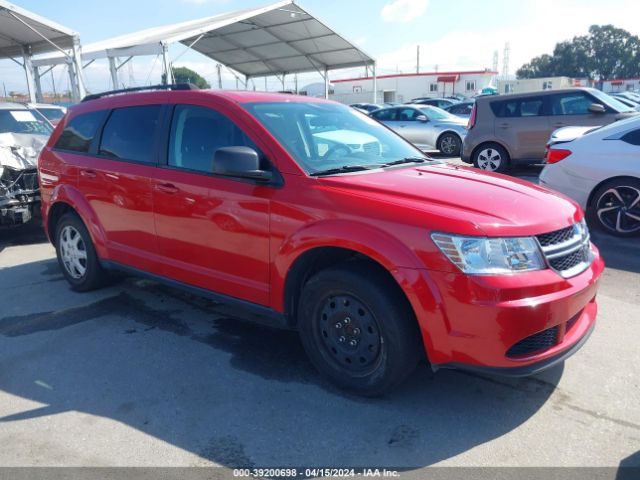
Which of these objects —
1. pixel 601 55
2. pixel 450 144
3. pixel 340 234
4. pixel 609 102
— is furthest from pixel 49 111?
pixel 601 55

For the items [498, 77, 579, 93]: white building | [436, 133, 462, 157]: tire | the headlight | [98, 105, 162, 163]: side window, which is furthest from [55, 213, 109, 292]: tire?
[498, 77, 579, 93]: white building

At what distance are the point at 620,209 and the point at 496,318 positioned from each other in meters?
4.77

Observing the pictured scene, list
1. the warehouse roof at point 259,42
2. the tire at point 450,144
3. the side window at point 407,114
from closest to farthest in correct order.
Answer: the tire at point 450,144 < the side window at point 407,114 < the warehouse roof at point 259,42

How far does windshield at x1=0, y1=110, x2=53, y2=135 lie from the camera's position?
8.52m

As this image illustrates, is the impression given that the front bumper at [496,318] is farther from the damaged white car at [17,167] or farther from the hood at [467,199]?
the damaged white car at [17,167]

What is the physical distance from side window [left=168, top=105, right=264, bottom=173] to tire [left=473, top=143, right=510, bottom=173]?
8.38 meters

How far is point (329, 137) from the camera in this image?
393 centimetres

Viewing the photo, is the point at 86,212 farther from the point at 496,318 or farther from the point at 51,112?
the point at 51,112

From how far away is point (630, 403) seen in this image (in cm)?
306

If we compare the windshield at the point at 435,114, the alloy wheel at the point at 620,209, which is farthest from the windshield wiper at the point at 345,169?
the windshield at the point at 435,114

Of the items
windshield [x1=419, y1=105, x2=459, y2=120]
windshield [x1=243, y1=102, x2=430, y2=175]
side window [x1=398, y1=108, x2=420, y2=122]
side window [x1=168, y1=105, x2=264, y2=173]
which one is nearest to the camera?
windshield [x1=243, y1=102, x2=430, y2=175]

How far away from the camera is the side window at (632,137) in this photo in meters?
6.38

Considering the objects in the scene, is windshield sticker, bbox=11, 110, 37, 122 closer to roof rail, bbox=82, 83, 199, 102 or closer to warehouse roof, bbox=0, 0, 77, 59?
roof rail, bbox=82, 83, 199, 102

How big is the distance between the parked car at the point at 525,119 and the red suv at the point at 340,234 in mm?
7318
